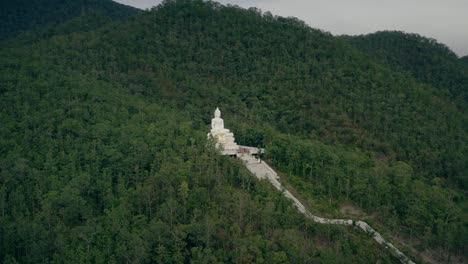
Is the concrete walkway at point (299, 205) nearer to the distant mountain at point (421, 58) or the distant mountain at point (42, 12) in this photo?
the distant mountain at point (421, 58)

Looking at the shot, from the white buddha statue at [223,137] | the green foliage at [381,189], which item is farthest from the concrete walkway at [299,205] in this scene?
the green foliage at [381,189]

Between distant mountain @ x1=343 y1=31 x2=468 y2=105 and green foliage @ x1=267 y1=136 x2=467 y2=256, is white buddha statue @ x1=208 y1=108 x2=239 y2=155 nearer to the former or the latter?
green foliage @ x1=267 y1=136 x2=467 y2=256

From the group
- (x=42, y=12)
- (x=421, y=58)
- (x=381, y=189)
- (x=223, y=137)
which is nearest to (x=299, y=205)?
(x=381, y=189)

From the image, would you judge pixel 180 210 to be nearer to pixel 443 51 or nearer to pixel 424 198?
pixel 424 198

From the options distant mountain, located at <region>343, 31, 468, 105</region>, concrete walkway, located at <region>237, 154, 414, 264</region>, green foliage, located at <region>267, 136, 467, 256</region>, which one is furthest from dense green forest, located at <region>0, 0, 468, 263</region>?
distant mountain, located at <region>343, 31, 468, 105</region>

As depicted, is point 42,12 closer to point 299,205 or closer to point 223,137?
point 223,137

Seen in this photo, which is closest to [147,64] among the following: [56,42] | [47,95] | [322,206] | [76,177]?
[56,42]
